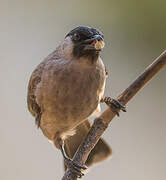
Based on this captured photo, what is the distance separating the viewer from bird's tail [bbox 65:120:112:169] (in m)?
2.39

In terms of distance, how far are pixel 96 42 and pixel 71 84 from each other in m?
0.27

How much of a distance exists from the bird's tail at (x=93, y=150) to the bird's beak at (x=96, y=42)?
1.98ft

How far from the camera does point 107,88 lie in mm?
4004

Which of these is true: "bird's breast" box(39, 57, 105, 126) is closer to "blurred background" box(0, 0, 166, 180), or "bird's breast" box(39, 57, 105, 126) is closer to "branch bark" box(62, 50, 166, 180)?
"branch bark" box(62, 50, 166, 180)

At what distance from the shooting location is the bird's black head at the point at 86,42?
200 centimetres

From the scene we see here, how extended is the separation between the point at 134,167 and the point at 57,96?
6.67ft

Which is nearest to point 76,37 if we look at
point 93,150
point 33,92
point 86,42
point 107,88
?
point 86,42

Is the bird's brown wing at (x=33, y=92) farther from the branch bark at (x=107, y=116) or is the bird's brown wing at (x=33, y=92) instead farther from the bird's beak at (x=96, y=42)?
the branch bark at (x=107, y=116)

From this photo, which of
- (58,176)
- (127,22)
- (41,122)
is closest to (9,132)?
(58,176)

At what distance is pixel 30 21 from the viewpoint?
14.5 feet

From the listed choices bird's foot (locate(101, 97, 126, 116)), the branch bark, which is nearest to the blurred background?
bird's foot (locate(101, 97, 126, 116))

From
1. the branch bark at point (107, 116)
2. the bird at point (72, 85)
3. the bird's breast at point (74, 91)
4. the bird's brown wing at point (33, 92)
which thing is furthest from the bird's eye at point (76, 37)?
the branch bark at point (107, 116)

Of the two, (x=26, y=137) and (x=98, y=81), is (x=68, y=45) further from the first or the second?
(x=26, y=137)

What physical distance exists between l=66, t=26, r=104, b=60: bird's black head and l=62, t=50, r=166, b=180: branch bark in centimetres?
Result: 38
